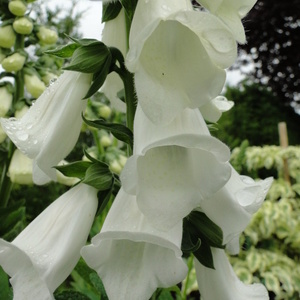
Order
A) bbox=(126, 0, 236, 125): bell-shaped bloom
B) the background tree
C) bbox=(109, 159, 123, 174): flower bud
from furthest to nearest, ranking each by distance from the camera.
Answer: the background tree, bbox=(109, 159, 123, 174): flower bud, bbox=(126, 0, 236, 125): bell-shaped bloom

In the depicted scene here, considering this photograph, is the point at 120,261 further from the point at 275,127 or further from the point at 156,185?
the point at 275,127

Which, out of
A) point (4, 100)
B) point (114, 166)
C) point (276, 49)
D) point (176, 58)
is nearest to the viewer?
point (176, 58)

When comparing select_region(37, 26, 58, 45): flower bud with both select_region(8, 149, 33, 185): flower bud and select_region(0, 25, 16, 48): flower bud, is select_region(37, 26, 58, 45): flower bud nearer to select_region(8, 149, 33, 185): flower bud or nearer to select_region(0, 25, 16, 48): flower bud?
select_region(0, 25, 16, 48): flower bud

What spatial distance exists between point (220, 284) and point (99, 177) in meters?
0.23

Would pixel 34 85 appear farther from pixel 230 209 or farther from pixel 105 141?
pixel 230 209

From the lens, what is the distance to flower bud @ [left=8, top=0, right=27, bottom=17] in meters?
1.43

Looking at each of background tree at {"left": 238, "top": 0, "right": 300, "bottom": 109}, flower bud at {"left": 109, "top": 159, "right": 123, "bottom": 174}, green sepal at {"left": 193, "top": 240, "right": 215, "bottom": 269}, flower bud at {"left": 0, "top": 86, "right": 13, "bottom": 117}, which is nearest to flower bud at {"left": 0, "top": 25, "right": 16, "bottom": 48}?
flower bud at {"left": 0, "top": 86, "right": 13, "bottom": 117}

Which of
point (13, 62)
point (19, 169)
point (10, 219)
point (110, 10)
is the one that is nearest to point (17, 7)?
point (13, 62)

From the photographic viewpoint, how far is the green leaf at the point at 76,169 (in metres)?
0.67

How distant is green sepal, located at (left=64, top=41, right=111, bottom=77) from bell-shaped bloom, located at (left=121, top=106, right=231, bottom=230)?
3.8 inches

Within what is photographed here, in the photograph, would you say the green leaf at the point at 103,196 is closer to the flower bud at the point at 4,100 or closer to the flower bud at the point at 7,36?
the flower bud at the point at 4,100

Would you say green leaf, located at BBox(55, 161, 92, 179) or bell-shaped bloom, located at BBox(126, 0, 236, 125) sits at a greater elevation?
bell-shaped bloom, located at BBox(126, 0, 236, 125)

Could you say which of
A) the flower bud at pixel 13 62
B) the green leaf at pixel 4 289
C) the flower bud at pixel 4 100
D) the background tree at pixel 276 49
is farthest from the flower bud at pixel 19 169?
the background tree at pixel 276 49

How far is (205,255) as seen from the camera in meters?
0.67
